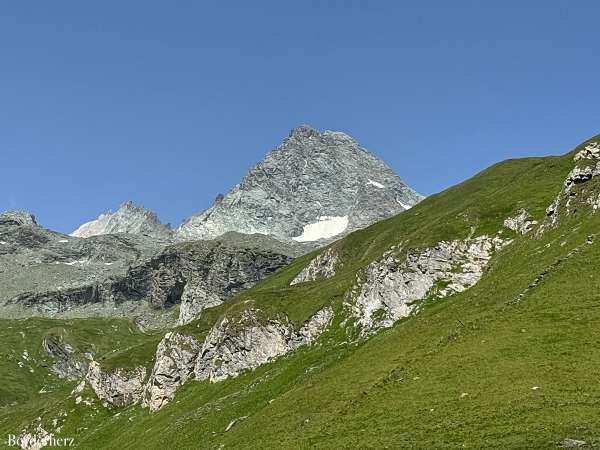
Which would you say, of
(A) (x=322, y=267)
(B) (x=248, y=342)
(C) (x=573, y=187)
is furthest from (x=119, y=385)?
(C) (x=573, y=187)

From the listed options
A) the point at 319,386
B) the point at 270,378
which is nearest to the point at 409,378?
the point at 319,386

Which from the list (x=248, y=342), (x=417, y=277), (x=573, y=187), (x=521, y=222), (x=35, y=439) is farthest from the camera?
(x=35, y=439)

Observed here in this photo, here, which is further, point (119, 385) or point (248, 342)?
point (119, 385)

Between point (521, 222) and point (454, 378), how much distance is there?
173 feet

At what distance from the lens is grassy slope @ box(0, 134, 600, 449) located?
129ft

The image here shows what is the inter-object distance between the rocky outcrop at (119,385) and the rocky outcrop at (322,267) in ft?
171

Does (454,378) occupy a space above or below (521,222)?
below

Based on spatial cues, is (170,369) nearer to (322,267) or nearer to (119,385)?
(119,385)

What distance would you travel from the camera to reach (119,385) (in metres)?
131

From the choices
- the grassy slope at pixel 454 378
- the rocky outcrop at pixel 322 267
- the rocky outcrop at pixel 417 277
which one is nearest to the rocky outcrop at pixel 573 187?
the grassy slope at pixel 454 378

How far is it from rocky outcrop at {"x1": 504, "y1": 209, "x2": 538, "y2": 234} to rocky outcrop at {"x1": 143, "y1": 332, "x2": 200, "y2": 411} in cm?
6453

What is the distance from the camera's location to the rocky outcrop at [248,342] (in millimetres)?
101938

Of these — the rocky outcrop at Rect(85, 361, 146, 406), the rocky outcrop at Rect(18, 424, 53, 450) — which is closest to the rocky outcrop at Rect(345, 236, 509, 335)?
the rocky outcrop at Rect(85, 361, 146, 406)

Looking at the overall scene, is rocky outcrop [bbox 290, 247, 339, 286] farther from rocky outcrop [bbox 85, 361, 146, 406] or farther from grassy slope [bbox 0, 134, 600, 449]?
grassy slope [bbox 0, 134, 600, 449]
